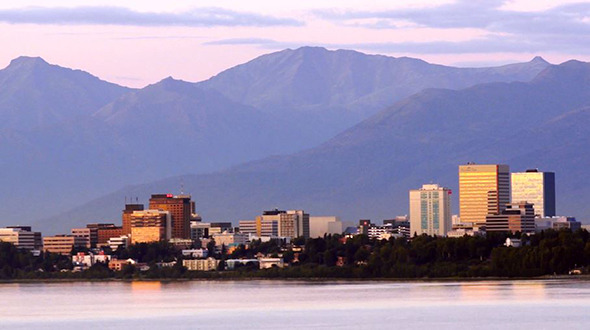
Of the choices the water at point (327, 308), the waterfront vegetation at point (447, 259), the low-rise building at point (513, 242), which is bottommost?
the water at point (327, 308)

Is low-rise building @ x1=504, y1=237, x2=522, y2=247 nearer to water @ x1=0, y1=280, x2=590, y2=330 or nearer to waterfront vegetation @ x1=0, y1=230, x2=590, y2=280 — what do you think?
waterfront vegetation @ x1=0, y1=230, x2=590, y2=280

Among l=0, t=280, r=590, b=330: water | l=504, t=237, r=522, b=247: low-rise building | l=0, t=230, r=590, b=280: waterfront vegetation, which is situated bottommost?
l=0, t=280, r=590, b=330: water

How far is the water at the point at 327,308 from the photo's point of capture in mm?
89438

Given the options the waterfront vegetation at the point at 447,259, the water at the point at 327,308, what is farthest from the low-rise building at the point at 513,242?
the water at the point at 327,308

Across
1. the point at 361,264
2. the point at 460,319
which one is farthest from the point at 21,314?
the point at 361,264

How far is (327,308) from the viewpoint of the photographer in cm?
10531

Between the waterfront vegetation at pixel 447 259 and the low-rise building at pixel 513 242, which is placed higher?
the low-rise building at pixel 513 242

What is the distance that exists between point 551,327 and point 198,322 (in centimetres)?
2071

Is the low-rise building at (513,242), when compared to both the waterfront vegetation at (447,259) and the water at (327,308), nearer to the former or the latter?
the waterfront vegetation at (447,259)

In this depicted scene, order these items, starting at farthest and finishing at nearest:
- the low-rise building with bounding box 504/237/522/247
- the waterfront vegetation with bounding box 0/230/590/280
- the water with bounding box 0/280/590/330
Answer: the low-rise building with bounding box 504/237/522/247, the waterfront vegetation with bounding box 0/230/590/280, the water with bounding box 0/280/590/330

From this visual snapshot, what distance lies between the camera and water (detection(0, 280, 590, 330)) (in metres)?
89.4

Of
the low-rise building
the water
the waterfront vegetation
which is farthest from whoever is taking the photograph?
the low-rise building

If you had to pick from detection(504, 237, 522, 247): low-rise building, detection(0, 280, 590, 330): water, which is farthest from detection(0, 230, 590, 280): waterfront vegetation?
detection(0, 280, 590, 330): water

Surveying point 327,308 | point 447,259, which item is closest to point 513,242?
point 447,259
